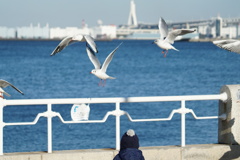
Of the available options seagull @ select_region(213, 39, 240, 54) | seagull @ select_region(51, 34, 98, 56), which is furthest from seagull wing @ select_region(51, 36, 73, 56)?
seagull @ select_region(213, 39, 240, 54)

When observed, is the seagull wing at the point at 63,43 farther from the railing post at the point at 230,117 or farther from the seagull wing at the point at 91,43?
the railing post at the point at 230,117

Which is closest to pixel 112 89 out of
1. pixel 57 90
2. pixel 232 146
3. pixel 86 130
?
pixel 57 90

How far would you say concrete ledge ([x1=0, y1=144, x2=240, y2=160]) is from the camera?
358 inches

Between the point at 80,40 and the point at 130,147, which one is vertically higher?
the point at 80,40

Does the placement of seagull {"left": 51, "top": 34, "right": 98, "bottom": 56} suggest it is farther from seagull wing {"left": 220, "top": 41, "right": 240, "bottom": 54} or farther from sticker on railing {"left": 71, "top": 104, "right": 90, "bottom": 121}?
seagull wing {"left": 220, "top": 41, "right": 240, "bottom": 54}

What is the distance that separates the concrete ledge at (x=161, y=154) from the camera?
9.09m

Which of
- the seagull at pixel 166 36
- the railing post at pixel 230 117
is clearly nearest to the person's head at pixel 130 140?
the seagull at pixel 166 36

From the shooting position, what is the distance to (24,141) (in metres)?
24.9

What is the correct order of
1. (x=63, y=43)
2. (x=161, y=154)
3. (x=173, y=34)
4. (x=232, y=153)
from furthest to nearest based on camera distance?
1. (x=232, y=153)
2. (x=161, y=154)
3. (x=173, y=34)
4. (x=63, y=43)

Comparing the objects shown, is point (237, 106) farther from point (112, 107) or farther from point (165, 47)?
point (112, 107)

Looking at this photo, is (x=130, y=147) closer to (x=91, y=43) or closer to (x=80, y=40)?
(x=91, y=43)

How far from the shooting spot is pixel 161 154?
9578mm

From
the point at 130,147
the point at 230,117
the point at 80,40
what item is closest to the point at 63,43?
the point at 80,40

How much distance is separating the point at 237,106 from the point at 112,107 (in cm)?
2563
